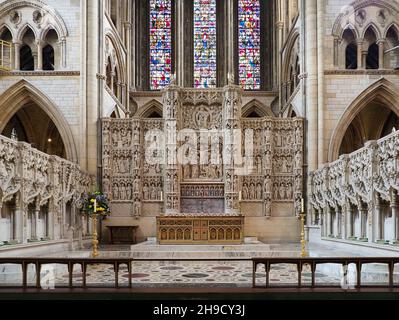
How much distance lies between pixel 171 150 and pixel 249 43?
14.0 metres

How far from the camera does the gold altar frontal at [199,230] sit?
59.5ft

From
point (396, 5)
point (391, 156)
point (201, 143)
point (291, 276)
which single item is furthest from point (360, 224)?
point (396, 5)

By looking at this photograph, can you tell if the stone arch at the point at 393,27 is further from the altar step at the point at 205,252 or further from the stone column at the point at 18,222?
the stone column at the point at 18,222

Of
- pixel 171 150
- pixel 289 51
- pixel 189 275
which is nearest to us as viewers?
pixel 189 275

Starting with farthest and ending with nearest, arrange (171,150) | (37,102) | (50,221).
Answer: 1. (37,102)
2. (171,150)
3. (50,221)

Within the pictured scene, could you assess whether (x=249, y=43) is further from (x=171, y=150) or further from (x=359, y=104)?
(x=171, y=150)

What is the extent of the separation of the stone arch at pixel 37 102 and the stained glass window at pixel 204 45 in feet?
40.8

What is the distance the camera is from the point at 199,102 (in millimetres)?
22312

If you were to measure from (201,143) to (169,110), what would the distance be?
74.2 inches

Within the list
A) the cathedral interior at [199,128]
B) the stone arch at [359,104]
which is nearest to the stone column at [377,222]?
the cathedral interior at [199,128]

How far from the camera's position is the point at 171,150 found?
843 inches

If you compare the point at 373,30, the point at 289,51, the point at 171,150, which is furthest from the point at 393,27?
the point at 171,150

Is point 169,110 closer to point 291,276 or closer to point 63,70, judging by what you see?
point 63,70

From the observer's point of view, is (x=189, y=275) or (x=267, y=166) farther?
(x=267, y=166)
